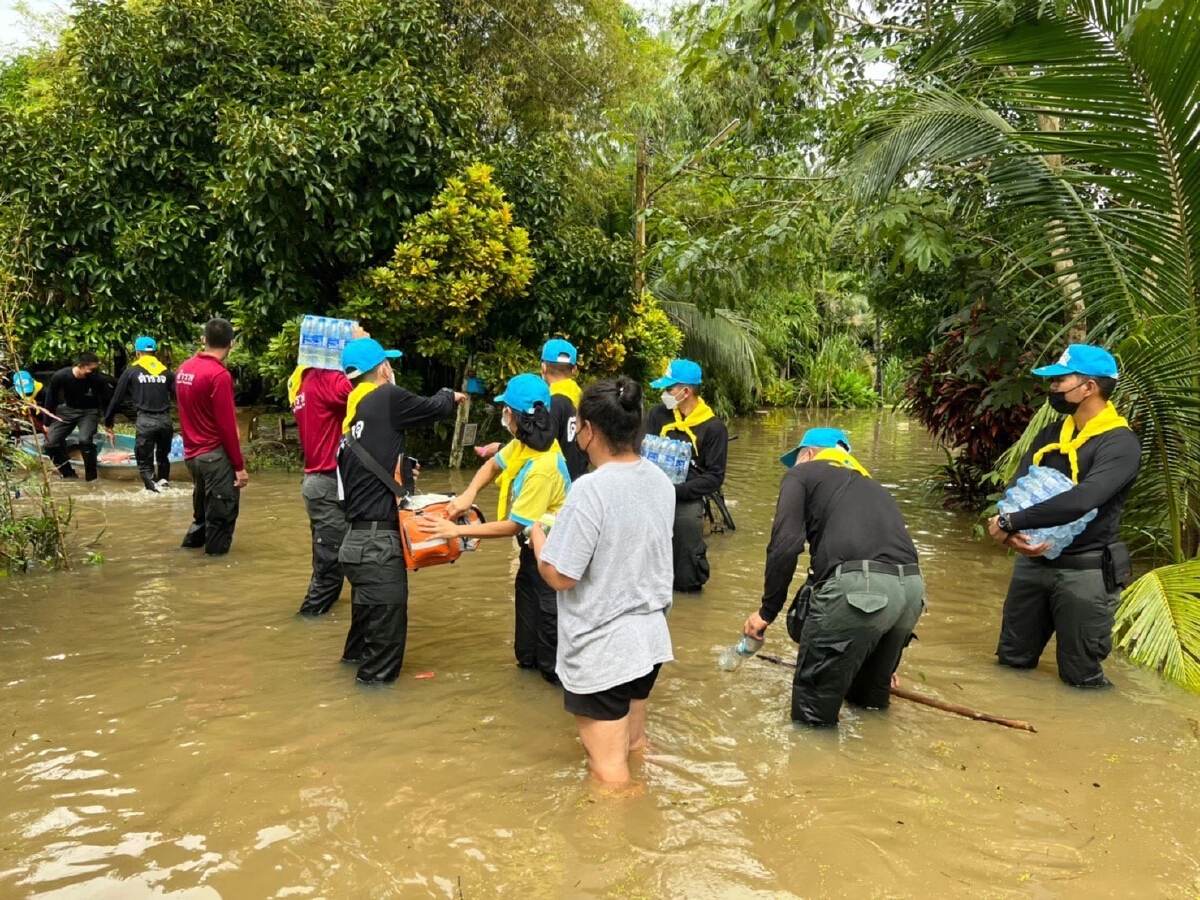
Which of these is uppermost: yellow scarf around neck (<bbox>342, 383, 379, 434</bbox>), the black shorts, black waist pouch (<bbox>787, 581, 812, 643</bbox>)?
yellow scarf around neck (<bbox>342, 383, 379, 434</bbox>)

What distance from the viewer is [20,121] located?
14164mm

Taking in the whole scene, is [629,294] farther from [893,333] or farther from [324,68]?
[324,68]

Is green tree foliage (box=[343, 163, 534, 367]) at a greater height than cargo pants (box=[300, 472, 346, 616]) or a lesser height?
greater

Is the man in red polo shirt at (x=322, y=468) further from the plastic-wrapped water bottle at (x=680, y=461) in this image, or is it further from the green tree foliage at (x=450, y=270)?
the green tree foliage at (x=450, y=270)

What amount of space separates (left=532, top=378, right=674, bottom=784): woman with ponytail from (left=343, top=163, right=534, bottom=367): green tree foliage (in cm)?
915

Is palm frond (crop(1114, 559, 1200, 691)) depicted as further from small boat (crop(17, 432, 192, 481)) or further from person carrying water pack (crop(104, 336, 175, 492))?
small boat (crop(17, 432, 192, 481))

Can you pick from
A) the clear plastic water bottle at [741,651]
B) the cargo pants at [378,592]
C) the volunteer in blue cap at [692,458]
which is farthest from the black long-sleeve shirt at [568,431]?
the clear plastic water bottle at [741,651]

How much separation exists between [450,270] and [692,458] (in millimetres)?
A: 6365

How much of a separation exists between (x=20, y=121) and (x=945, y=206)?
13300 millimetres

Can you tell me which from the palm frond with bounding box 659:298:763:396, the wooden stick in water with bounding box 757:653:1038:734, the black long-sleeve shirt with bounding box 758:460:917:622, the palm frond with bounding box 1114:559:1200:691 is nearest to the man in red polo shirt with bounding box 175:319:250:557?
the black long-sleeve shirt with bounding box 758:460:917:622

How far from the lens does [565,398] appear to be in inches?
259

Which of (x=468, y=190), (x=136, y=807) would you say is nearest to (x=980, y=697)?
(x=136, y=807)

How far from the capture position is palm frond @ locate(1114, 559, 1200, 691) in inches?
206

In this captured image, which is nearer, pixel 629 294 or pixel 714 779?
pixel 714 779
